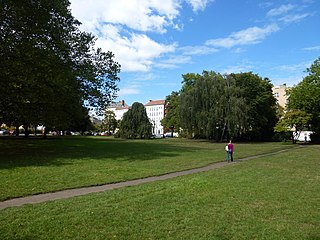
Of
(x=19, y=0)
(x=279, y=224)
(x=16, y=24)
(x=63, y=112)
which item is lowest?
(x=279, y=224)

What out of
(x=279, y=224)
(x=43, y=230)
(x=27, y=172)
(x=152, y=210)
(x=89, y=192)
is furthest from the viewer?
(x=27, y=172)

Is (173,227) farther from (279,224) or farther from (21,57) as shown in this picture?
(21,57)

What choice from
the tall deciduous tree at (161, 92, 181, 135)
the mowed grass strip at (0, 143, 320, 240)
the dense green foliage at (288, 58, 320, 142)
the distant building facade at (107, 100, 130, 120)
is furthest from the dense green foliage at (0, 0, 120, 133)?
the distant building facade at (107, 100, 130, 120)

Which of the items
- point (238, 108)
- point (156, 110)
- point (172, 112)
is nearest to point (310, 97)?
point (238, 108)

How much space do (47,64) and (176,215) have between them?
16.6m

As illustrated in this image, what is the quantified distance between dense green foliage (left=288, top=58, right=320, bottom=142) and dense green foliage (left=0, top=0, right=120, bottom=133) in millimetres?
38509

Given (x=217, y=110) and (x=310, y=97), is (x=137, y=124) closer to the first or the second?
(x=217, y=110)

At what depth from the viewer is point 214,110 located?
49.0 meters

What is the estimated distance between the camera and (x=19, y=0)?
18844 millimetres

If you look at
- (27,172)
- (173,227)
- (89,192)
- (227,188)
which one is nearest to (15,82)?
(27,172)

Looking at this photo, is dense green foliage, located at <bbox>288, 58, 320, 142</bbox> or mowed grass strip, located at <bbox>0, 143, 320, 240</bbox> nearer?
mowed grass strip, located at <bbox>0, 143, 320, 240</bbox>

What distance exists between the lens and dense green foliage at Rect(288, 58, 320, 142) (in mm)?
52375

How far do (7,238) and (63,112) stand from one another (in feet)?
73.7

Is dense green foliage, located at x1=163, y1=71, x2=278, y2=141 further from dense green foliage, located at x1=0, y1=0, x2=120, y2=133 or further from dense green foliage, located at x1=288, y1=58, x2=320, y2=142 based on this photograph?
dense green foliage, located at x1=0, y1=0, x2=120, y2=133
